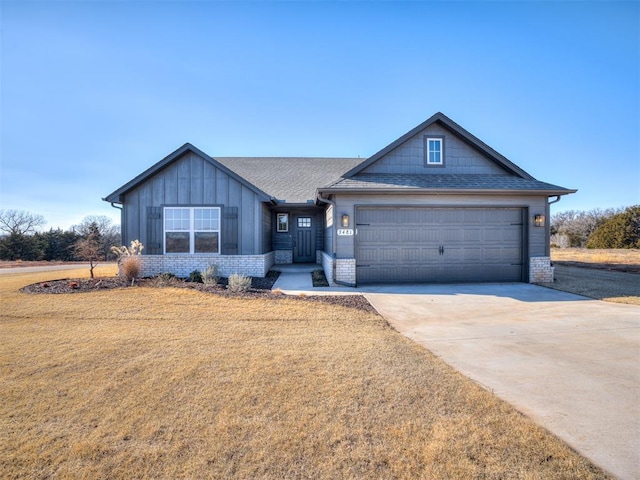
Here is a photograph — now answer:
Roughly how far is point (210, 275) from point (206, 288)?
1.32 metres

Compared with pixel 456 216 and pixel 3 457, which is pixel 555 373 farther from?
pixel 456 216

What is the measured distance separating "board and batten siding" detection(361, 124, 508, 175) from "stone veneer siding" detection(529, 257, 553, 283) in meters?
3.38

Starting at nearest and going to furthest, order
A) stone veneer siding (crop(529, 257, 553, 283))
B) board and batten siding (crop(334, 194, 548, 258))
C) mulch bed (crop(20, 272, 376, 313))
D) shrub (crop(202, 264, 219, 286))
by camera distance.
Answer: mulch bed (crop(20, 272, 376, 313)) → shrub (crop(202, 264, 219, 286)) → board and batten siding (crop(334, 194, 548, 258)) → stone veneer siding (crop(529, 257, 553, 283))

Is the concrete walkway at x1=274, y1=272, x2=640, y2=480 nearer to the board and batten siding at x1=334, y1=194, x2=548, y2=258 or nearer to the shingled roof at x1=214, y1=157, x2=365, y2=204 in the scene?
the board and batten siding at x1=334, y1=194, x2=548, y2=258

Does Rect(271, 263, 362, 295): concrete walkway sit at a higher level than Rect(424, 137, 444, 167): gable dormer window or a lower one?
lower

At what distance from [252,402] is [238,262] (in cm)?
852

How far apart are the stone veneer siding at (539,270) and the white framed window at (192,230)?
1107 centimetres

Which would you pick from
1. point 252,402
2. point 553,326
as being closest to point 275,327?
point 252,402

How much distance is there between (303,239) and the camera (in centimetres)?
1566

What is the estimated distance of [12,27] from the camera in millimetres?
8266

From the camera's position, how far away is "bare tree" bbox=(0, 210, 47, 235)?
98.2 ft

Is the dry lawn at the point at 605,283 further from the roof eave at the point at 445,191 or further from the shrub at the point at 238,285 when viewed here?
the shrub at the point at 238,285

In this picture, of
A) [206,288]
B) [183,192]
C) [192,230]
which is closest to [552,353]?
[206,288]

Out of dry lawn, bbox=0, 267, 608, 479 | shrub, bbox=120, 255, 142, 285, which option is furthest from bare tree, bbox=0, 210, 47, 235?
dry lawn, bbox=0, 267, 608, 479
